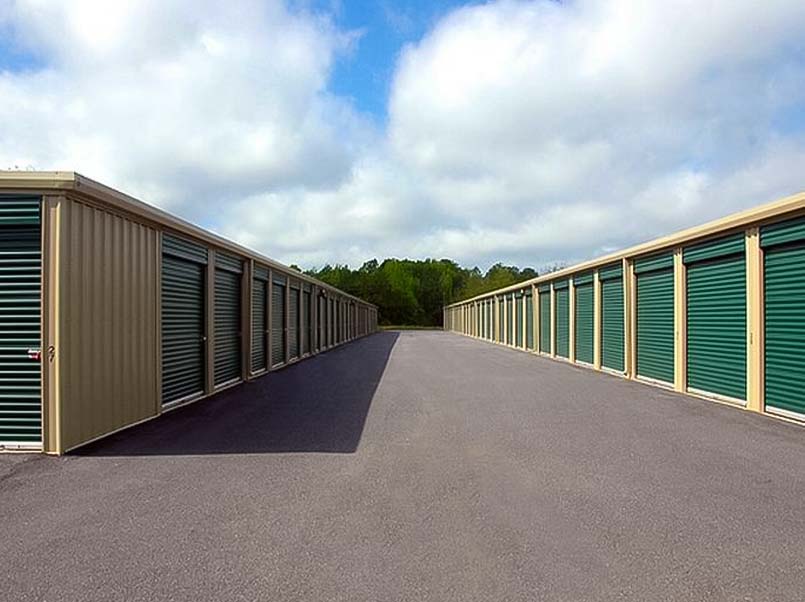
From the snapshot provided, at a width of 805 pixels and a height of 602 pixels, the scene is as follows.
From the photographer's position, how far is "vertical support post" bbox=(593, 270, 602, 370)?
17828 mm

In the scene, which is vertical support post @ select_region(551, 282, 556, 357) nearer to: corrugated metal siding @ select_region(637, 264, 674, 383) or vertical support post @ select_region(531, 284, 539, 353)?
vertical support post @ select_region(531, 284, 539, 353)

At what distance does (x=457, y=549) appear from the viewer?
4051mm

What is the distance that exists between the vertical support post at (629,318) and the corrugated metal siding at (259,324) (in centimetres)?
966

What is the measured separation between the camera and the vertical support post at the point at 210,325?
11742 millimetres

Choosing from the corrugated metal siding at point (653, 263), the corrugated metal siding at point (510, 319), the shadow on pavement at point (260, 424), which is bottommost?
the shadow on pavement at point (260, 424)

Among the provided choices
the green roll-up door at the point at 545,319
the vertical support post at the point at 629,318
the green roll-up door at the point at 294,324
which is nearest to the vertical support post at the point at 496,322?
the green roll-up door at the point at 545,319

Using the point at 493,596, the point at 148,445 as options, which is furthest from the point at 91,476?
the point at 493,596

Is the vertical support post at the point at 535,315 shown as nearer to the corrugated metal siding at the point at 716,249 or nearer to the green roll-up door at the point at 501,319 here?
the green roll-up door at the point at 501,319

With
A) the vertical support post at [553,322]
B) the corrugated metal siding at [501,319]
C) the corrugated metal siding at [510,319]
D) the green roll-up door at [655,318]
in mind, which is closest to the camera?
the green roll-up door at [655,318]

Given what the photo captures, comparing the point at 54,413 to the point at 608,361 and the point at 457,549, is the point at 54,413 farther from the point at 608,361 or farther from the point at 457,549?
the point at 608,361

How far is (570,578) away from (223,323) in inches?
427

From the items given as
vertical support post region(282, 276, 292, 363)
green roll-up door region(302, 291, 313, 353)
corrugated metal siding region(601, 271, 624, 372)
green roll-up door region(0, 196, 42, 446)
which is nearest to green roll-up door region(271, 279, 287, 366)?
vertical support post region(282, 276, 292, 363)

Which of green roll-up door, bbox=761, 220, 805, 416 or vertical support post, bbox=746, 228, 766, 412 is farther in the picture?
vertical support post, bbox=746, 228, 766, 412

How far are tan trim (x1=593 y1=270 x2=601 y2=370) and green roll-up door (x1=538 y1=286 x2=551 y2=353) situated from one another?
5958 millimetres
